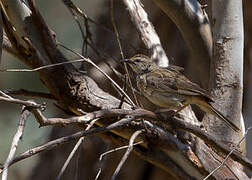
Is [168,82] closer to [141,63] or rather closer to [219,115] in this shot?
[141,63]

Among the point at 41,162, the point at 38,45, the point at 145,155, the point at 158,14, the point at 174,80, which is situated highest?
the point at 158,14

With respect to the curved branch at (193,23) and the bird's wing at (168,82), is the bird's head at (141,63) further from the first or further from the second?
the curved branch at (193,23)

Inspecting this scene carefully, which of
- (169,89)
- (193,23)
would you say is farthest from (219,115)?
(193,23)

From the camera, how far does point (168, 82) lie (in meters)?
5.03

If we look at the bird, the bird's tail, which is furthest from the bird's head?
the bird's tail

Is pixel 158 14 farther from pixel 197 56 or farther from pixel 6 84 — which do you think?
pixel 6 84

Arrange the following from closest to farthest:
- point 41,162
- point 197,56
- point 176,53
A: point 197,56, point 176,53, point 41,162

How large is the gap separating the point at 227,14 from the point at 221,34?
211 millimetres

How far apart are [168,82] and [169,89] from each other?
0.37 feet

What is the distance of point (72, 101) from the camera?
14.5 feet

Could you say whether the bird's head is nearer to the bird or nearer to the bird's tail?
the bird

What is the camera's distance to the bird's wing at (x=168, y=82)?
4.83 metres

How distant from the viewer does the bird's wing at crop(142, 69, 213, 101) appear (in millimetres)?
4828

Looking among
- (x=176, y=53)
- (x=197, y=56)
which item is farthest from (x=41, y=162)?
(x=197, y=56)
